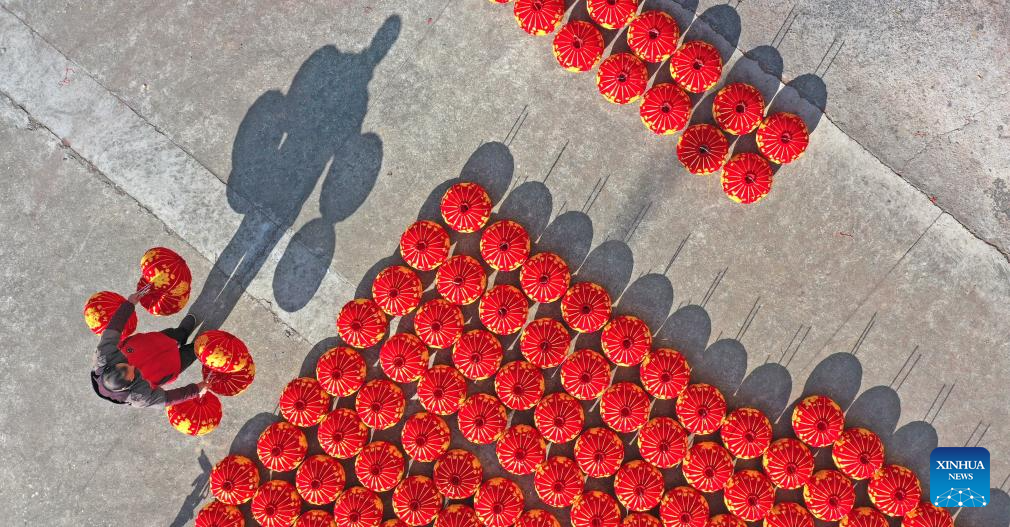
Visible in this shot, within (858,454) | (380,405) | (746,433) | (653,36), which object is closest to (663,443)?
(746,433)

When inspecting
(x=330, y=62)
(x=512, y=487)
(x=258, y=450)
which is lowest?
(x=258, y=450)

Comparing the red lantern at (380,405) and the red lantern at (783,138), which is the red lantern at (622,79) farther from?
the red lantern at (380,405)

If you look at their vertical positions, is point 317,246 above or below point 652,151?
below

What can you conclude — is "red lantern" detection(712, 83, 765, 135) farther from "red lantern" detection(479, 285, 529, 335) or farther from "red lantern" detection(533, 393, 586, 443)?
"red lantern" detection(533, 393, 586, 443)

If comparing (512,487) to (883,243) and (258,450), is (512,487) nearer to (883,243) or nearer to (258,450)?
(258,450)

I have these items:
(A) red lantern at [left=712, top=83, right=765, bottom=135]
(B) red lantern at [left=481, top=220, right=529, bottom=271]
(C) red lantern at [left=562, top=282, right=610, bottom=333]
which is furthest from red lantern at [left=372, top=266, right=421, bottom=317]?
(A) red lantern at [left=712, top=83, right=765, bottom=135]

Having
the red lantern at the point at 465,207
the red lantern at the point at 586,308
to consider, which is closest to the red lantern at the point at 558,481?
the red lantern at the point at 586,308

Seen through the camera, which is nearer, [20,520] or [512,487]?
[512,487]

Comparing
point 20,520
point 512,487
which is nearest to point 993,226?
point 512,487
